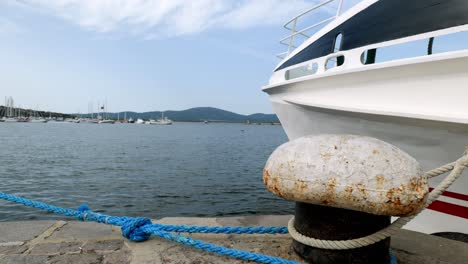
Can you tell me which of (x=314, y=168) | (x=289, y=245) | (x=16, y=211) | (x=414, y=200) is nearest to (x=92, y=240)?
(x=289, y=245)

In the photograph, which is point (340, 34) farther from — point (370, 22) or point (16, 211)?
point (16, 211)

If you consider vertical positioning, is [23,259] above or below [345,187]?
below

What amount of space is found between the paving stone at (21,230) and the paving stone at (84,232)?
16 cm

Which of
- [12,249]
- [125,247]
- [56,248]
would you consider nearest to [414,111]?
[125,247]

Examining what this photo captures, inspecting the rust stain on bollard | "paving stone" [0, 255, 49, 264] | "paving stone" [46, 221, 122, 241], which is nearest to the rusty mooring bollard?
the rust stain on bollard

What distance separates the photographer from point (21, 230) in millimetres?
3225

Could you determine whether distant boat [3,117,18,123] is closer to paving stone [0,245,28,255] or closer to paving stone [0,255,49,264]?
paving stone [0,245,28,255]

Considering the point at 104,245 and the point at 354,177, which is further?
the point at 104,245

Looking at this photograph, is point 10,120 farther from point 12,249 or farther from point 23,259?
point 23,259

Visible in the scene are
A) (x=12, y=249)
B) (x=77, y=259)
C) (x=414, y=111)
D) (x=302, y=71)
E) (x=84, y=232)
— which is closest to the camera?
(x=77, y=259)

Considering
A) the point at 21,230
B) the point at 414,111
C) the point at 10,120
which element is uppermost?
the point at 414,111

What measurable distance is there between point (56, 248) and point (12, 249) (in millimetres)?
333

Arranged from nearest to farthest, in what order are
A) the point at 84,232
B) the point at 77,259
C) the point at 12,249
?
the point at 77,259 < the point at 12,249 < the point at 84,232

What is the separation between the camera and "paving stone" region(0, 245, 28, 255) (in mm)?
2705
